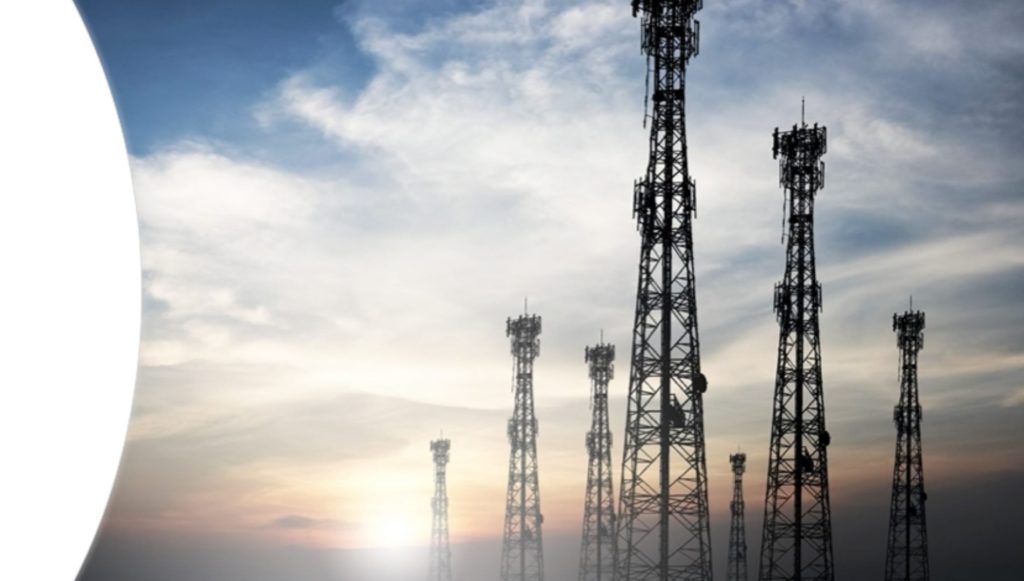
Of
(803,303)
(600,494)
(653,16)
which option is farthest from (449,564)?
(653,16)

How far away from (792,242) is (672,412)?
1646 centimetres

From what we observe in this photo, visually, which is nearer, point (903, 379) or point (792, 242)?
point (792, 242)

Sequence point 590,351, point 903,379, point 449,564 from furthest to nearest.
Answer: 1. point 449,564
2. point 590,351
3. point 903,379

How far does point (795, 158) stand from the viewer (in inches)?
1943

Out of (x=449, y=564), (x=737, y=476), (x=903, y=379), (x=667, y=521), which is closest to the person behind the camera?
(x=667, y=521)

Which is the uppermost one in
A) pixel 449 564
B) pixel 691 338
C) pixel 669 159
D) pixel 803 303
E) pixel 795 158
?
pixel 795 158

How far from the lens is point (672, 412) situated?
120ft

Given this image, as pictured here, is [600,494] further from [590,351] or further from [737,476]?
[737,476]

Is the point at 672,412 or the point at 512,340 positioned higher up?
the point at 512,340

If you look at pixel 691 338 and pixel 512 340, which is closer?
pixel 691 338

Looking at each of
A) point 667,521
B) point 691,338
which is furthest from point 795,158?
point 667,521

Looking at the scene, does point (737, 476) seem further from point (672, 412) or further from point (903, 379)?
point (672, 412)

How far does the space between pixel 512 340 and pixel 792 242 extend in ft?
74.6

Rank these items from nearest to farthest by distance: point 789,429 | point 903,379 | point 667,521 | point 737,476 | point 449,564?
point 667,521 < point 789,429 < point 903,379 < point 449,564 < point 737,476
